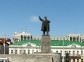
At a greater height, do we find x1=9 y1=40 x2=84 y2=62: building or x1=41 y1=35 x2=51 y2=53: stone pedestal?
x1=41 y1=35 x2=51 y2=53: stone pedestal

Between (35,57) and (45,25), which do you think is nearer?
(35,57)

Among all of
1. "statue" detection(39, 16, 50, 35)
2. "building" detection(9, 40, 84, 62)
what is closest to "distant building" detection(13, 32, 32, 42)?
"building" detection(9, 40, 84, 62)

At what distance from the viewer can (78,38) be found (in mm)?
146000

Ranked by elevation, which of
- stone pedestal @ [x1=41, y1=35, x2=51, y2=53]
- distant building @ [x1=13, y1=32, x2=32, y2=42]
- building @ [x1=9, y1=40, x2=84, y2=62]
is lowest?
building @ [x1=9, y1=40, x2=84, y2=62]

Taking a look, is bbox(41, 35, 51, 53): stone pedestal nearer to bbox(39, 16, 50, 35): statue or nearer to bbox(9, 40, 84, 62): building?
bbox(39, 16, 50, 35): statue

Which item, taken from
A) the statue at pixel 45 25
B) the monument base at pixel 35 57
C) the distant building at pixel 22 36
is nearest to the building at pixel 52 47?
the distant building at pixel 22 36

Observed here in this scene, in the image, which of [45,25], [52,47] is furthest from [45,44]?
[52,47]

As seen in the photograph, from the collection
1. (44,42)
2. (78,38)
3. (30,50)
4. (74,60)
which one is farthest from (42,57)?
(78,38)

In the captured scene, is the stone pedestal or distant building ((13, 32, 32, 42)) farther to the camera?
distant building ((13, 32, 32, 42))

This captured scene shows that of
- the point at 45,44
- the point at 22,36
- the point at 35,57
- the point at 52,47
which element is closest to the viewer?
the point at 35,57

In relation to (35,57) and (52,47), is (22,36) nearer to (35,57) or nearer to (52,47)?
(52,47)

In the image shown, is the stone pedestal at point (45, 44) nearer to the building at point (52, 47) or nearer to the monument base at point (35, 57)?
the monument base at point (35, 57)

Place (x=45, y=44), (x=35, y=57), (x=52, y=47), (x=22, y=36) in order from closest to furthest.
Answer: (x=35, y=57) → (x=45, y=44) → (x=52, y=47) → (x=22, y=36)

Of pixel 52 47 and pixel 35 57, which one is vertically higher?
pixel 35 57
